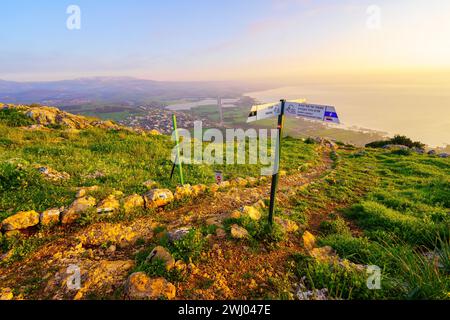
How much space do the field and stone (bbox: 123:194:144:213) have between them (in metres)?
0.19

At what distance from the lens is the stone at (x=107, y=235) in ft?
15.9

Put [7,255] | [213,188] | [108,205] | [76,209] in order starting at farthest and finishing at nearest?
[213,188] < [108,205] < [76,209] < [7,255]

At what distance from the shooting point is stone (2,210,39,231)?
483 cm

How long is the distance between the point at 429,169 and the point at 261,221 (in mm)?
15465

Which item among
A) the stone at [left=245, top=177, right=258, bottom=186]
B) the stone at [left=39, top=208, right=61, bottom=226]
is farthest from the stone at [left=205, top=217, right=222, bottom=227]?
the stone at [left=245, top=177, right=258, bottom=186]

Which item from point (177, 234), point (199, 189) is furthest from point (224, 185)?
point (177, 234)

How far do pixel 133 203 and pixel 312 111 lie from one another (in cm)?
535

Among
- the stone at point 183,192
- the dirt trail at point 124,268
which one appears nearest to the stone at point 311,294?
the dirt trail at point 124,268

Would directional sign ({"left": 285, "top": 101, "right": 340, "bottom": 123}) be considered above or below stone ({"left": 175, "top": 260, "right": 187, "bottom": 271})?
above

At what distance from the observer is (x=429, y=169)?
14328 millimetres

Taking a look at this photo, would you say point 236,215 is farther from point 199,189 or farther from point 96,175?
point 96,175

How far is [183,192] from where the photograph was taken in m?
7.54

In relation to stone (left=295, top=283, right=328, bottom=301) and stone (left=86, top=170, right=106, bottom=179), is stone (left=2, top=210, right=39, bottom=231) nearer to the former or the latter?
stone (left=86, top=170, right=106, bottom=179)
